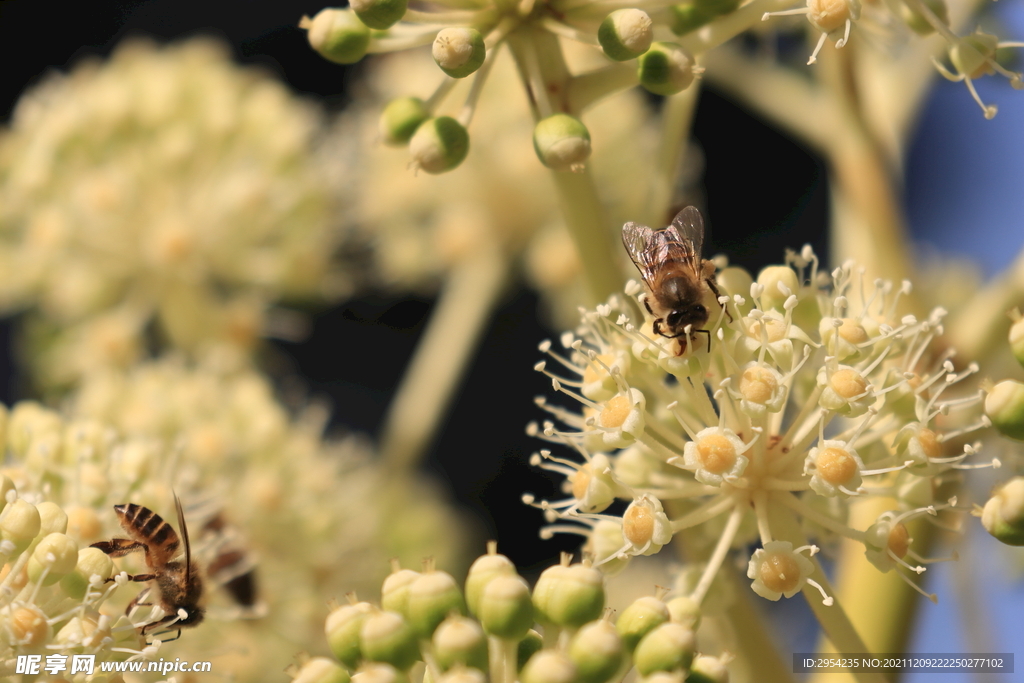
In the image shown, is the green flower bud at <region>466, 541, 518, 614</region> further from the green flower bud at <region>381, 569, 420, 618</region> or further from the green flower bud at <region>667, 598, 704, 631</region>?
the green flower bud at <region>667, 598, 704, 631</region>

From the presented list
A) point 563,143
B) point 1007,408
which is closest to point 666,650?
point 1007,408

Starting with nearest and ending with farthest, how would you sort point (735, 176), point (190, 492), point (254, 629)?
point (190, 492)
point (254, 629)
point (735, 176)

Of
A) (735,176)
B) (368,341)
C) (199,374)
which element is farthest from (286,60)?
(199,374)

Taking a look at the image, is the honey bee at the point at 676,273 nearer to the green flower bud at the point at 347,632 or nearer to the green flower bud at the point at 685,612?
the green flower bud at the point at 685,612

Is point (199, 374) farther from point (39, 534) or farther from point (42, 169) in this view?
point (39, 534)

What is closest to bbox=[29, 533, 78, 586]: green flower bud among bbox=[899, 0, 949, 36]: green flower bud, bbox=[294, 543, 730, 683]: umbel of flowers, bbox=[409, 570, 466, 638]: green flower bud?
bbox=[294, 543, 730, 683]: umbel of flowers
